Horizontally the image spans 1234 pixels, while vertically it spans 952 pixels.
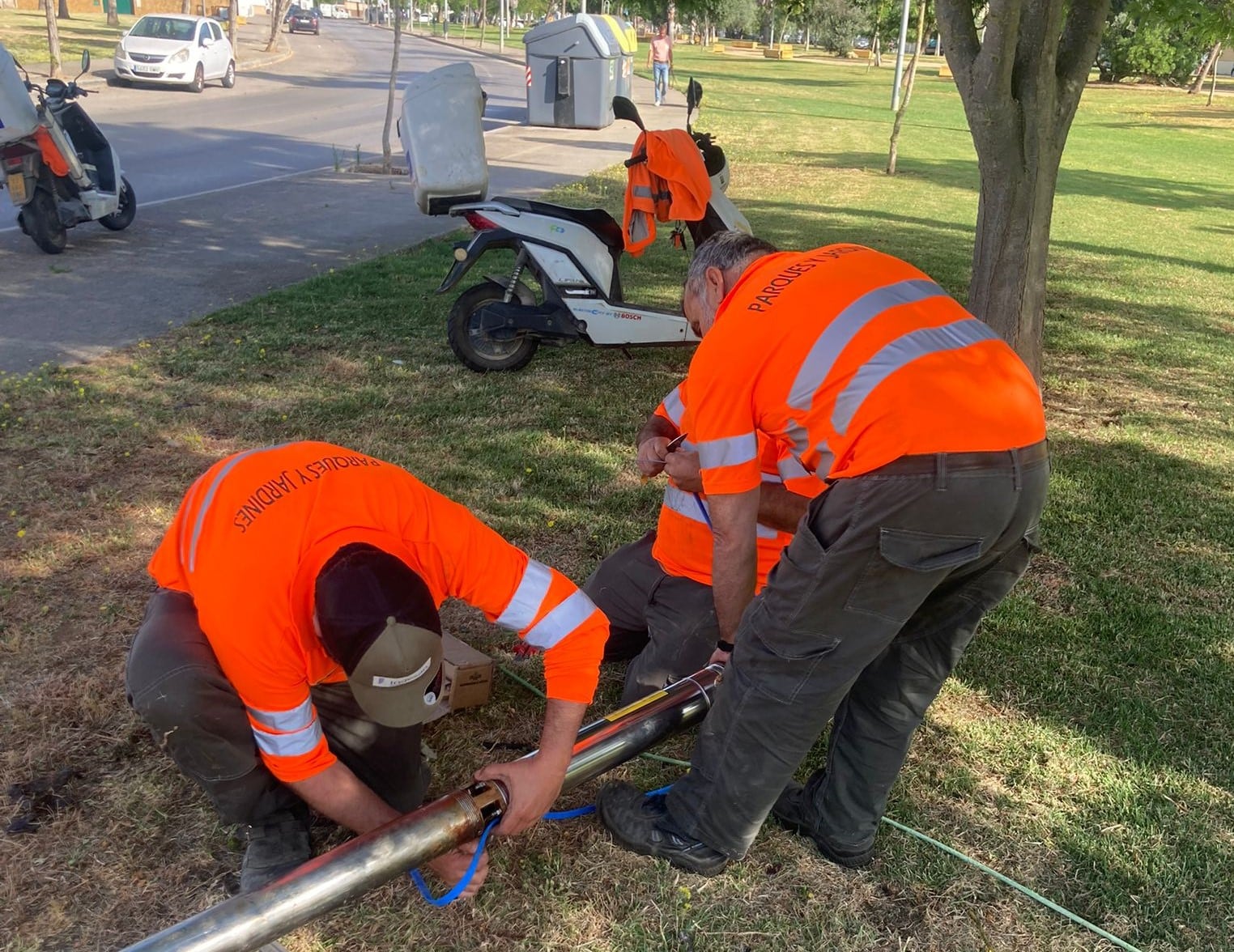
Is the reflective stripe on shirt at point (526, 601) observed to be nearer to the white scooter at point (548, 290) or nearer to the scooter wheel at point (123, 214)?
the white scooter at point (548, 290)

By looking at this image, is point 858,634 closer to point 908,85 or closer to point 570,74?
point 908,85

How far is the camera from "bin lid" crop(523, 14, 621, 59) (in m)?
20.2

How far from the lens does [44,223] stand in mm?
8195

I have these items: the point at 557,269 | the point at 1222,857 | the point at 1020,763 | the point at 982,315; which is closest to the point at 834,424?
the point at 1020,763

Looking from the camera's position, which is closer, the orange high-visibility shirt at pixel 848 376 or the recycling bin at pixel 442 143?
the orange high-visibility shirt at pixel 848 376

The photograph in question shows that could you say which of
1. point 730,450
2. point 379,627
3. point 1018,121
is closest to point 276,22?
point 1018,121

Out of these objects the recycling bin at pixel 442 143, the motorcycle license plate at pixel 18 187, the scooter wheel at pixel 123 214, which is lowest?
the scooter wheel at pixel 123 214

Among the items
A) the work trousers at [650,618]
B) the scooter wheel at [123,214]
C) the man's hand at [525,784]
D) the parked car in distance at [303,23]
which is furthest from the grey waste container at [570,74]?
the parked car in distance at [303,23]

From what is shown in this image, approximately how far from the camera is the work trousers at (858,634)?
2021 mm

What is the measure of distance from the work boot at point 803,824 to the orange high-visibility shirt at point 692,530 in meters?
0.61

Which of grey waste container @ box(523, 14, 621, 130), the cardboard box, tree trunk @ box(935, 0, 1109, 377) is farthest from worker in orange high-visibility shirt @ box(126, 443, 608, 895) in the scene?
grey waste container @ box(523, 14, 621, 130)

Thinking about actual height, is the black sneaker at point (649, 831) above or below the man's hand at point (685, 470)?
below

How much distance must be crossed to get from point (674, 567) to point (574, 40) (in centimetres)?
1963

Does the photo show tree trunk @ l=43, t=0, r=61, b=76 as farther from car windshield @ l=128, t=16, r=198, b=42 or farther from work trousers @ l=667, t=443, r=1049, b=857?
work trousers @ l=667, t=443, r=1049, b=857
